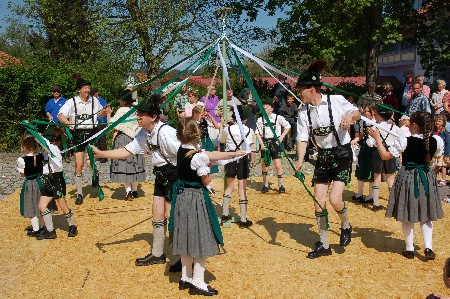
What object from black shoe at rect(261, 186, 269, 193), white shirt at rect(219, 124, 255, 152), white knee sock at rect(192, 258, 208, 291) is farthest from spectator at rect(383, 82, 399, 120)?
white knee sock at rect(192, 258, 208, 291)

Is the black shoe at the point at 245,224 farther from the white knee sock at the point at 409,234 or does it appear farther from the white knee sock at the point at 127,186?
the white knee sock at the point at 127,186

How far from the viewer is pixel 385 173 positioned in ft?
25.7

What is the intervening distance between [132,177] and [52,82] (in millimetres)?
7368

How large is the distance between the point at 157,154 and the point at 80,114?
340cm

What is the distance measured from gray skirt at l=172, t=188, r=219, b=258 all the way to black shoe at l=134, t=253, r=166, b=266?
0.96 m

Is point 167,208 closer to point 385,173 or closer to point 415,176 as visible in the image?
point 415,176

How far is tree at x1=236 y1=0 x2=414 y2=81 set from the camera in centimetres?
1670

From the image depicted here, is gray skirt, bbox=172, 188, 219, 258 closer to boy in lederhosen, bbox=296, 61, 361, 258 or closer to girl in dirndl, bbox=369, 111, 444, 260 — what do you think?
boy in lederhosen, bbox=296, 61, 361, 258

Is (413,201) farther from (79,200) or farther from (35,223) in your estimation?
(79,200)

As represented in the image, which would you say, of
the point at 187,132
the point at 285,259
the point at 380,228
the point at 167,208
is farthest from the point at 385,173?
the point at 187,132

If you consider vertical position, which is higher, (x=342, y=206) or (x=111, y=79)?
(x=111, y=79)

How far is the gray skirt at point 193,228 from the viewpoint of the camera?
4.27 metres

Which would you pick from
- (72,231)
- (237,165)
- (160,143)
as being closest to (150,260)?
(160,143)

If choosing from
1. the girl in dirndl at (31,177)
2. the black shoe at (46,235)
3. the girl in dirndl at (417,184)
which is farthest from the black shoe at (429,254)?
the girl in dirndl at (31,177)
